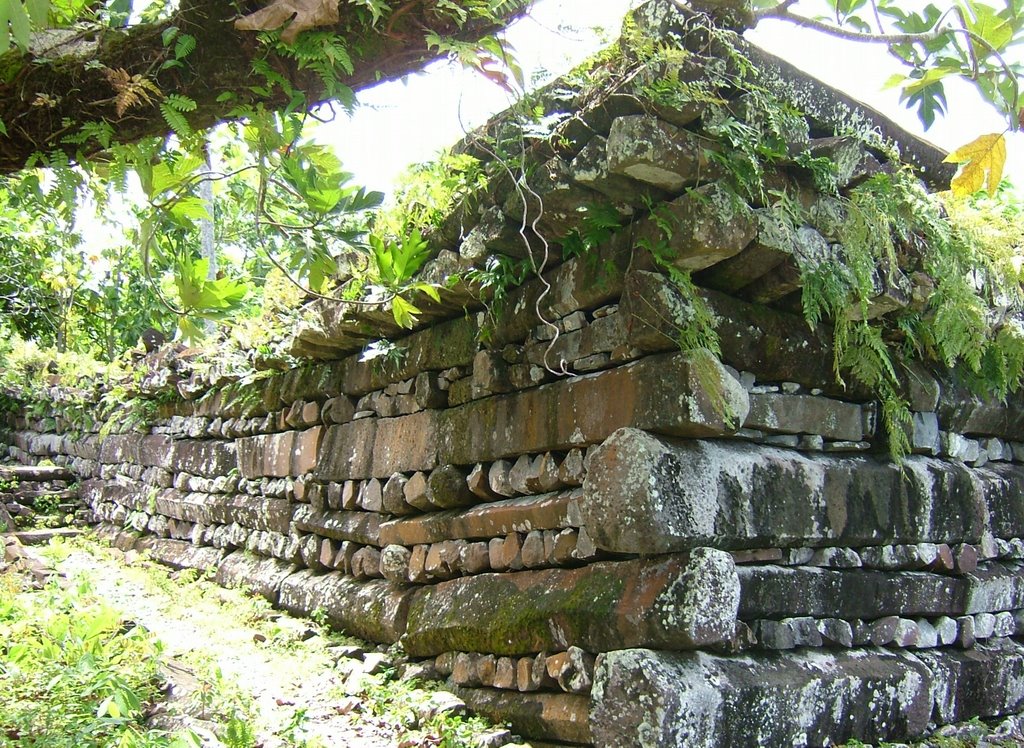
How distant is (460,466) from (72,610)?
7.51ft

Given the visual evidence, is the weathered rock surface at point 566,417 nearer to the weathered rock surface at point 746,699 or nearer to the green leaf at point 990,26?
the weathered rock surface at point 746,699

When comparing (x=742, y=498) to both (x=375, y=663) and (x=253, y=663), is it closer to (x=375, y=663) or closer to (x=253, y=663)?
(x=375, y=663)

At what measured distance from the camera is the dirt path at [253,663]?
3.86 meters

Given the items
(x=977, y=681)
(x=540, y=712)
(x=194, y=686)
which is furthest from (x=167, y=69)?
(x=977, y=681)

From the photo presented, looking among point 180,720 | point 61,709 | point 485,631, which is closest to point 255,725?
point 180,720

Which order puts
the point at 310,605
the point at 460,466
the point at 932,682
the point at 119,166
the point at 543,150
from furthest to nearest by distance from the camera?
the point at 310,605 < the point at 460,466 < the point at 932,682 < the point at 543,150 < the point at 119,166

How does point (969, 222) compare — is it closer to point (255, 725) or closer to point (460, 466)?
point (460, 466)

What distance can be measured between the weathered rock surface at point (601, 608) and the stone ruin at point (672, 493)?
0.04ft

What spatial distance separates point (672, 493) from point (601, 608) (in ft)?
1.80

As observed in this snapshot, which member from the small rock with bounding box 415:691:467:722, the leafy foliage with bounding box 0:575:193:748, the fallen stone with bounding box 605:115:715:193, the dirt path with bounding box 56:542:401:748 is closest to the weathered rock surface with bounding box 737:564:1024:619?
the small rock with bounding box 415:691:467:722

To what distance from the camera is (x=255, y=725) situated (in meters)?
3.75

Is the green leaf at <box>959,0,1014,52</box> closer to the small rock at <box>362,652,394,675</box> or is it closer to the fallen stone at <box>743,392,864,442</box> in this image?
the fallen stone at <box>743,392,864,442</box>

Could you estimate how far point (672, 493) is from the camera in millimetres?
3312

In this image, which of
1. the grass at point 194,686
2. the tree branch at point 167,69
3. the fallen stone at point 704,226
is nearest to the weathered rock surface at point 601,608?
the grass at point 194,686
